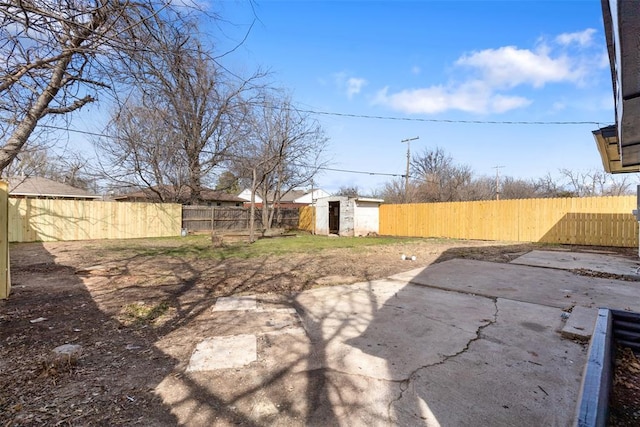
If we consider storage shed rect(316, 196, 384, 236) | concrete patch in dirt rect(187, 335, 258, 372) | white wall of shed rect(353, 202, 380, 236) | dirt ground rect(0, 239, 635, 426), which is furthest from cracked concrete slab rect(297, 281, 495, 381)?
white wall of shed rect(353, 202, 380, 236)

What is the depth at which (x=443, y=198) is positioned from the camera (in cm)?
2789

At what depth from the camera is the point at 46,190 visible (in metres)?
18.0

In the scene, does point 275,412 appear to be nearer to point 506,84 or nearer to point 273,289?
point 273,289

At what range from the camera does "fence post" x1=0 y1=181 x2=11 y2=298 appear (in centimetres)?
382

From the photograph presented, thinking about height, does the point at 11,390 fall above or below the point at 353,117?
below

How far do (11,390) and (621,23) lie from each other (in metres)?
3.60

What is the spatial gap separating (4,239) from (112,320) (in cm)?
189

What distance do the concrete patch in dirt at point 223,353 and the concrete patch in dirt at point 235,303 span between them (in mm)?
972

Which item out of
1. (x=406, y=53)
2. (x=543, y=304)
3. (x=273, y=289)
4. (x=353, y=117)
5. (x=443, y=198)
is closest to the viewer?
(x=543, y=304)

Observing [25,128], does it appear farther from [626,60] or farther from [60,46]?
[626,60]

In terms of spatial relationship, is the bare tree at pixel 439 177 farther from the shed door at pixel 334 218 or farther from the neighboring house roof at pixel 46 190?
the neighboring house roof at pixel 46 190

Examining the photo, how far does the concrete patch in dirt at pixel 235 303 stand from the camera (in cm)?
396

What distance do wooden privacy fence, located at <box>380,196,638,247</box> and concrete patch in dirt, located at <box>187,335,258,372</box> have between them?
44.5 feet

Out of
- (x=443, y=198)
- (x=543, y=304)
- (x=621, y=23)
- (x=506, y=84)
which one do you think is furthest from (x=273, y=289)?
(x=443, y=198)
